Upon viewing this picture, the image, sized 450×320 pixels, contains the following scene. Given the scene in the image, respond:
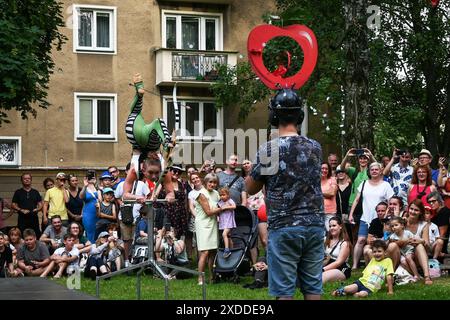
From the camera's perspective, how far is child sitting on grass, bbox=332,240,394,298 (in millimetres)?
12016

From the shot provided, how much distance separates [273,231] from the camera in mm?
7445

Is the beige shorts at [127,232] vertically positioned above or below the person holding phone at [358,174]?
below

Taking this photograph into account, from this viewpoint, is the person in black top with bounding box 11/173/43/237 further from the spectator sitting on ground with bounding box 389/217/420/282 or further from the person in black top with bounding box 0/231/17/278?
the spectator sitting on ground with bounding box 389/217/420/282

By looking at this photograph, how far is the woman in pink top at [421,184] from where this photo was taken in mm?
14789

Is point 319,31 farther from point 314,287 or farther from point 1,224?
point 314,287

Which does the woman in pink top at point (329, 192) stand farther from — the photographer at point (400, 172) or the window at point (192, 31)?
the window at point (192, 31)

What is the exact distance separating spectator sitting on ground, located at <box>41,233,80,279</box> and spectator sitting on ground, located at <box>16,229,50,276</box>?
12 centimetres

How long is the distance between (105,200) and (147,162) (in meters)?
6.25

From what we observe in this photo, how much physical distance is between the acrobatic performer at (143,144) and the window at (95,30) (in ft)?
63.0

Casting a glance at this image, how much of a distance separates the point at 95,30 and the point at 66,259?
1585cm

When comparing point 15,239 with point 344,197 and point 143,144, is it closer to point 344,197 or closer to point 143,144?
point 344,197

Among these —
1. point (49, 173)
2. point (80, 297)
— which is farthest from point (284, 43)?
point (80, 297)

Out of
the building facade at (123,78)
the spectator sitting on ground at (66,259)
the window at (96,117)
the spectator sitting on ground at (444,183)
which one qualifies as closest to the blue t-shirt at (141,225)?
the spectator sitting on ground at (66,259)

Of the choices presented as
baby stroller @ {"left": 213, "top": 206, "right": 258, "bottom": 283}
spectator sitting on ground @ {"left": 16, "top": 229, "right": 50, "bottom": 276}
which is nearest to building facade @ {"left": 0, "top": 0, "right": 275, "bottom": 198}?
spectator sitting on ground @ {"left": 16, "top": 229, "right": 50, "bottom": 276}
